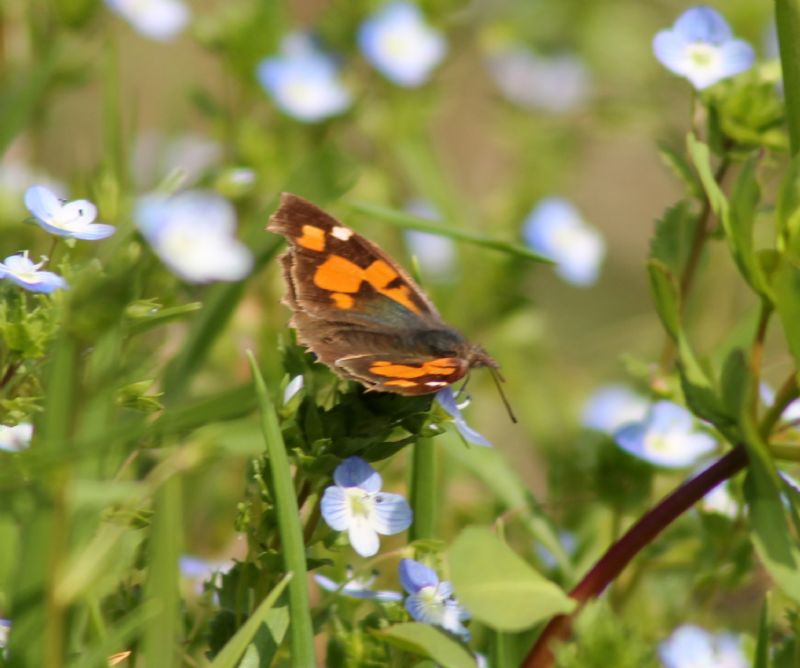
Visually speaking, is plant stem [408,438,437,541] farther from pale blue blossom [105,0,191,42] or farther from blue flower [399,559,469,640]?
pale blue blossom [105,0,191,42]

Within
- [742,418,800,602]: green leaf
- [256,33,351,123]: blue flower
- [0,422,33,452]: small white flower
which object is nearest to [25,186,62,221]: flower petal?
Result: [0,422,33,452]: small white flower

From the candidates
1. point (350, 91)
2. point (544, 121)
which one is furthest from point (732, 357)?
point (544, 121)

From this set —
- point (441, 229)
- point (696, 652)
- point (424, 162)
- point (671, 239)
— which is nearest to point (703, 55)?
point (671, 239)

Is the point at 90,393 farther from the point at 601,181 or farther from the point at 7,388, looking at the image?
the point at 601,181

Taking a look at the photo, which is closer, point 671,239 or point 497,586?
point 497,586

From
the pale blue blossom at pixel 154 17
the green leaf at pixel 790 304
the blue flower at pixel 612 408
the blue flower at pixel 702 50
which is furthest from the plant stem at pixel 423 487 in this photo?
the pale blue blossom at pixel 154 17

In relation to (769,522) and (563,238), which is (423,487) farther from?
(563,238)
